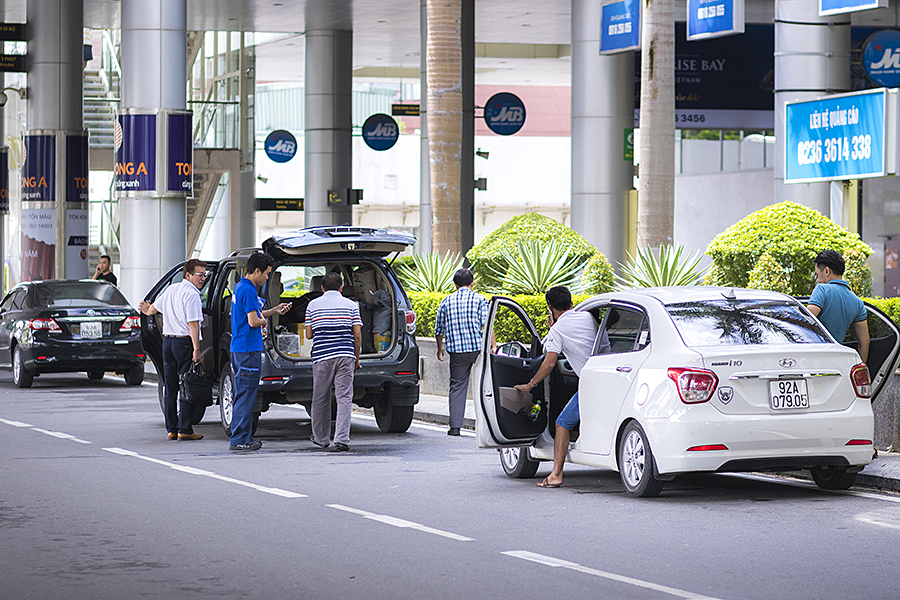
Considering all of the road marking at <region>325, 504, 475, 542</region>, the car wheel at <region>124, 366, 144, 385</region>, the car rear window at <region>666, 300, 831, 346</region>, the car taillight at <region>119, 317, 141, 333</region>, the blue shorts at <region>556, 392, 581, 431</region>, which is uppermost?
the car rear window at <region>666, 300, 831, 346</region>

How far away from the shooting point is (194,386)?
1448 centimetres

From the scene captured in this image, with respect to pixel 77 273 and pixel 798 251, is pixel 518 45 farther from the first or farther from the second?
pixel 798 251

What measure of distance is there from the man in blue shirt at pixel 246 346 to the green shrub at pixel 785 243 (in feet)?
18.8

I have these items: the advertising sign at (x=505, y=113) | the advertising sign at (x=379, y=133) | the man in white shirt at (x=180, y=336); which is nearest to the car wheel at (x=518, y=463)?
the man in white shirt at (x=180, y=336)

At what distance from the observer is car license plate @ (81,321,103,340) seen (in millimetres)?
21094

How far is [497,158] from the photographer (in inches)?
2751

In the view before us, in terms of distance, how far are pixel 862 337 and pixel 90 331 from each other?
504 inches

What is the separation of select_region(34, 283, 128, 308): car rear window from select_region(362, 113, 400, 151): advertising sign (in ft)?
64.4

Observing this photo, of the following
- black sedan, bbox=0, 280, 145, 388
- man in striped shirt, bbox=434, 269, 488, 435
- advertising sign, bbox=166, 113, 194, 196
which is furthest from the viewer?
advertising sign, bbox=166, 113, 194, 196

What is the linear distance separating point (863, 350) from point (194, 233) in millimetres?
35861

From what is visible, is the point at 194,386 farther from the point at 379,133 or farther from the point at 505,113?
the point at 379,133

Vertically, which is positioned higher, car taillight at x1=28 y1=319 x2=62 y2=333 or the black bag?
car taillight at x1=28 y1=319 x2=62 y2=333

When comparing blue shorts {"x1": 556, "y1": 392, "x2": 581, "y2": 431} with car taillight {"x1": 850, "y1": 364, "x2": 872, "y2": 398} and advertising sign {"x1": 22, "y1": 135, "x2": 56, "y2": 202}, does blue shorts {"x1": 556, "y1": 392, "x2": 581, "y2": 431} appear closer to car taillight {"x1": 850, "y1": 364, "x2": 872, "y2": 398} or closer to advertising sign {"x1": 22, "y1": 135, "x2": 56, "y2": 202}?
car taillight {"x1": 850, "y1": 364, "x2": 872, "y2": 398}

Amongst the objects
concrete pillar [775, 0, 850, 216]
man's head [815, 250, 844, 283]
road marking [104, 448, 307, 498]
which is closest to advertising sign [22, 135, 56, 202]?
concrete pillar [775, 0, 850, 216]
